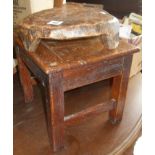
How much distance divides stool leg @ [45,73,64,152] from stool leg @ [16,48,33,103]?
327mm

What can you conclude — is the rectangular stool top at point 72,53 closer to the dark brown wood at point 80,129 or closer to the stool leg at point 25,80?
the stool leg at point 25,80

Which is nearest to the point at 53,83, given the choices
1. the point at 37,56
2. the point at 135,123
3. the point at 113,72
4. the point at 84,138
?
the point at 37,56

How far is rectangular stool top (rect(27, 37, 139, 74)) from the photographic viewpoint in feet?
2.44

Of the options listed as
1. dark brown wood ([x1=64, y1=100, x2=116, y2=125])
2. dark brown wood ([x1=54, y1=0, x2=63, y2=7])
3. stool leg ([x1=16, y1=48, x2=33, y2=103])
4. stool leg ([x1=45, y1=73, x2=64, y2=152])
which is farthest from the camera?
dark brown wood ([x1=54, y1=0, x2=63, y2=7])

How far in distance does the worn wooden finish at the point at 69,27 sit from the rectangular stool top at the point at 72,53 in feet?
0.12

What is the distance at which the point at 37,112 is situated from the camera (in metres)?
1.14

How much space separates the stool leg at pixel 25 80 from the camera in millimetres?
1061

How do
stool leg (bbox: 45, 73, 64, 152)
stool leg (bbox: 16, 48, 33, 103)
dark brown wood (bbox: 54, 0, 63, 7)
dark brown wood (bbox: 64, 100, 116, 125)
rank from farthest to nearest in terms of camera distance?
dark brown wood (bbox: 54, 0, 63, 7) → stool leg (bbox: 16, 48, 33, 103) → dark brown wood (bbox: 64, 100, 116, 125) → stool leg (bbox: 45, 73, 64, 152)

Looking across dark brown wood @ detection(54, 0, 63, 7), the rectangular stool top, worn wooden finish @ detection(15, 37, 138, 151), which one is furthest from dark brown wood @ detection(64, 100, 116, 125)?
dark brown wood @ detection(54, 0, 63, 7)

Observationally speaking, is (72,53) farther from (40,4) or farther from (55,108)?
(40,4)

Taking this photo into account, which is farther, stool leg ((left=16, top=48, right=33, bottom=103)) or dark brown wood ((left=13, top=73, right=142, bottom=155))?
stool leg ((left=16, top=48, right=33, bottom=103))

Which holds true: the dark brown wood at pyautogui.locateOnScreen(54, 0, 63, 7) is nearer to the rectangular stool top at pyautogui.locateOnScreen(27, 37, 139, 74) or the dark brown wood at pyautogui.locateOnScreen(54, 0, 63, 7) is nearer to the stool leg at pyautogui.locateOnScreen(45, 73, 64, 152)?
the rectangular stool top at pyautogui.locateOnScreen(27, 37, 139, 74)

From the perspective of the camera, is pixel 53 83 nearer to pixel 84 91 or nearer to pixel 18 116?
pixel 18 116

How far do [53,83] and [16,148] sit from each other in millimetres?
383
